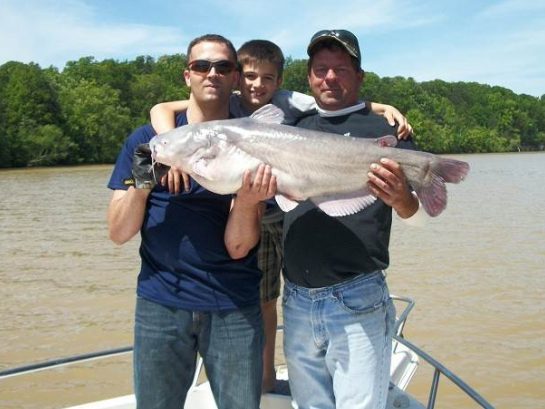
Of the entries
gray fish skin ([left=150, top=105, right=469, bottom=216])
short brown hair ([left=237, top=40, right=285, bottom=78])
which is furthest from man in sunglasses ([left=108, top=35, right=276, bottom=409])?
short brown hair ([left=237, top=40, right=285, bottom=78])

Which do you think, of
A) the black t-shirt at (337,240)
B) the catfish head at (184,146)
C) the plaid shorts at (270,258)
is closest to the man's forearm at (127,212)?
the catfish head at (184,146)

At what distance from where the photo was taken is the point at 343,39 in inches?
120

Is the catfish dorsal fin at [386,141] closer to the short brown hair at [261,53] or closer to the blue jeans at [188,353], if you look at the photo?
the blue jeans at [188,353]

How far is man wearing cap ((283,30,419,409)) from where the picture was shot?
289 centimetres

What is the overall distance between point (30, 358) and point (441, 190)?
7110 mm

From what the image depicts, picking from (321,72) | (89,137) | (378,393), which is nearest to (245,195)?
(321,72)

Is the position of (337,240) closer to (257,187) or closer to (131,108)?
(257,187)

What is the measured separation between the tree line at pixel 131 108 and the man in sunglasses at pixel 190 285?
2916cm

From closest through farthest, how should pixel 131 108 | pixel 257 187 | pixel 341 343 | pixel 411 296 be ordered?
pixel 257 187 → pixel 341 343 → pixel 411 296 → pixel 131 108

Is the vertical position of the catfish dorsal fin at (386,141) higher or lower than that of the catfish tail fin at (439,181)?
higher

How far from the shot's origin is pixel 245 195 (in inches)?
110

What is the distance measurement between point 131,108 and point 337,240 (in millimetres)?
80596

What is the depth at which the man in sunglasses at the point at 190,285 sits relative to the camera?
2.80 meters

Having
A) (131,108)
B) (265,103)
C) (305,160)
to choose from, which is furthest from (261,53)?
(131,108)
